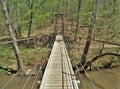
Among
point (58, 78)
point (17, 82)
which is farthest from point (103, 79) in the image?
point (58, 78)

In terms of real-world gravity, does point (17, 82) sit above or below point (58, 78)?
below

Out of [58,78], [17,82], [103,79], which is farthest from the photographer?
[103,79]

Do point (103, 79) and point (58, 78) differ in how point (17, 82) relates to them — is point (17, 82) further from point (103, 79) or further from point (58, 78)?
point (58, 78)

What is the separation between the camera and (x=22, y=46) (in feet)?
54.0

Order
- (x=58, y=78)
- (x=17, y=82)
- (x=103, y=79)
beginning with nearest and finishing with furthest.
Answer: (x=58, y=78)
(x=17, y=82)
(x=103, y=79)

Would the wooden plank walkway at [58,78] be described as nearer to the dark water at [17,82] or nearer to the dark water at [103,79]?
the dark water at [103,79]

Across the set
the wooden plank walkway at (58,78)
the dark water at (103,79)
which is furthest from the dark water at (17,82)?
the wooden plank walkway at (58,78)

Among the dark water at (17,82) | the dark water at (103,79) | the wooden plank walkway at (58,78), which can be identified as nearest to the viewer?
the wooden plank walkway at (58,78)

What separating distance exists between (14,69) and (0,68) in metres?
0.87

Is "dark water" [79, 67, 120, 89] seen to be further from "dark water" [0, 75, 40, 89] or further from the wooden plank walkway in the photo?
the wooden plank walkway

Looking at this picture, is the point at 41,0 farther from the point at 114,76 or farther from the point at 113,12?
the point at 114,76

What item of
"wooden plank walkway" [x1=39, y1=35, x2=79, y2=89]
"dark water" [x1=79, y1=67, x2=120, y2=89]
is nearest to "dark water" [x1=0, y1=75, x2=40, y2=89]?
"dark water" [x1=79, y1=67, x2=120, y2=89]

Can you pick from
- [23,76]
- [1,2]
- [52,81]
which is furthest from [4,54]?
[52,81]

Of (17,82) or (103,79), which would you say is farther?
(103,79)
